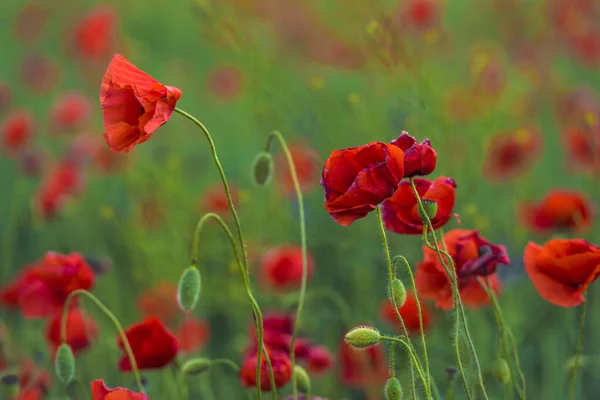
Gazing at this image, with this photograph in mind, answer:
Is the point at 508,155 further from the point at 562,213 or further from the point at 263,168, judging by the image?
the point at 263,168

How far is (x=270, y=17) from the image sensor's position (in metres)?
6.05

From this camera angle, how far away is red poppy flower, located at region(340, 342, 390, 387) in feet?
6.20

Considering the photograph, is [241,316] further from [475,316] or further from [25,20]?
[25,20]

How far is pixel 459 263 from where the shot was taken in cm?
133

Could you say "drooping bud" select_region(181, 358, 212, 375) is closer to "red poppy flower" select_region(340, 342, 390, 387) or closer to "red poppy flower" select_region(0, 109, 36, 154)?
"red poppy flower" select_region(340, 342, 390, 387)

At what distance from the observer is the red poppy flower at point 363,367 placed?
1890mm

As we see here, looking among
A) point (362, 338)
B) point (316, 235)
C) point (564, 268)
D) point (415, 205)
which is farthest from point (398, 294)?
point (316, 235)

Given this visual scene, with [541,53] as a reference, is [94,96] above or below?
below

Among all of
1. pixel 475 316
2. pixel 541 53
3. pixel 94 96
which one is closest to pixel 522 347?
pixel 475 316

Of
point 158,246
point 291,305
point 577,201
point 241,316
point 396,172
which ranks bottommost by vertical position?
point 241,316

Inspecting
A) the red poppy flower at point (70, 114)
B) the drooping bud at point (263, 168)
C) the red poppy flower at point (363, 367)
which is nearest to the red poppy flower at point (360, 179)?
the drooping bud at point (263, 168)

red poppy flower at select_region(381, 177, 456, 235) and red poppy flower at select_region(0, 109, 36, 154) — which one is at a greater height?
red poppy flower at select_region(381, 177, 456, 235)

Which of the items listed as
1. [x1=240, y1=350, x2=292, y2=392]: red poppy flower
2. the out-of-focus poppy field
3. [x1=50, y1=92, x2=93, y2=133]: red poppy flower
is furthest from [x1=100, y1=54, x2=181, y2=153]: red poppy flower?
[x1=50, y1=92, x2=93, y2=133]: red poppy flower

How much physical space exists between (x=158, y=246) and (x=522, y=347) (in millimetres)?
1131
